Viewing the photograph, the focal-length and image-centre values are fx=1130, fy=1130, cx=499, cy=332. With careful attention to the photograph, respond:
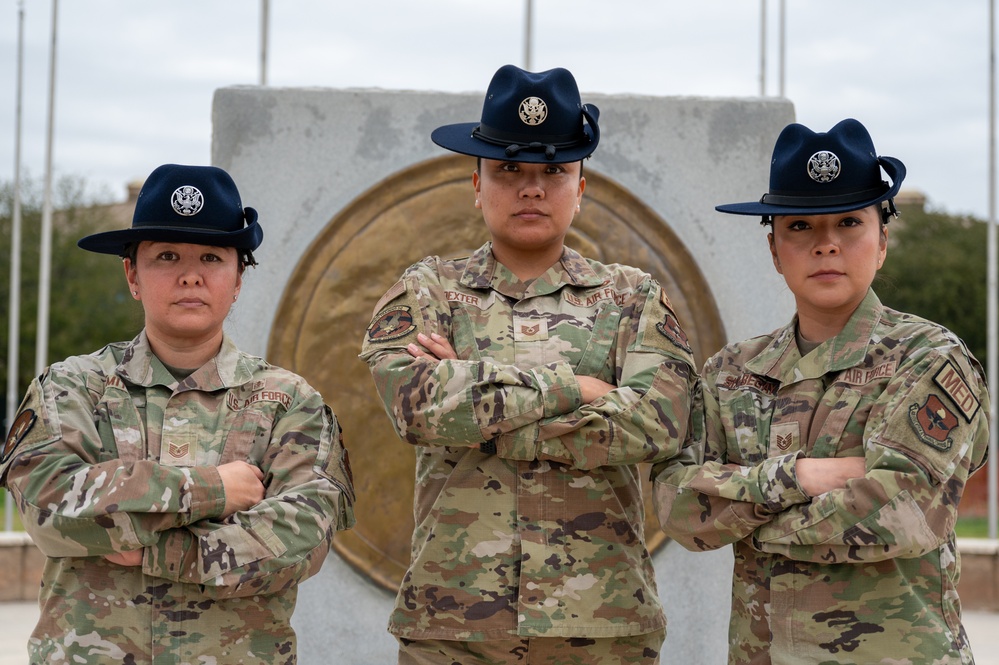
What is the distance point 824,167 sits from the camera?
279cm

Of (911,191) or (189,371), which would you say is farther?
(911,191)

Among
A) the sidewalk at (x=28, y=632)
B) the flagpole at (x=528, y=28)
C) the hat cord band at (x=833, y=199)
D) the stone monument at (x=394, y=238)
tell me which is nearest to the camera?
the hat cord band at (x=833, y=199)

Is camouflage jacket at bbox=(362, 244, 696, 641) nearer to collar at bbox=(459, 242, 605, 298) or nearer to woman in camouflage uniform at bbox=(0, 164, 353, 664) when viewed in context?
collar at bbox=(459, 242, 605, 298)

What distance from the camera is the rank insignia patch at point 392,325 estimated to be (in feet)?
9.80

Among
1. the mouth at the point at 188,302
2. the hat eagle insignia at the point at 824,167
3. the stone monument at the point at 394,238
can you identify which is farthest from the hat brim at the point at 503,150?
the stone monument at the point at 394,238

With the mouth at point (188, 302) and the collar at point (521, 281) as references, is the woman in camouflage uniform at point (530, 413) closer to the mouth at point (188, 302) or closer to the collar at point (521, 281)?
the collar at point (521, 281)

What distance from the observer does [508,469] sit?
2.91 meters

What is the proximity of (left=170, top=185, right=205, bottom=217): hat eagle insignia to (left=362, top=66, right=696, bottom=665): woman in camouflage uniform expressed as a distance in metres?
0.56

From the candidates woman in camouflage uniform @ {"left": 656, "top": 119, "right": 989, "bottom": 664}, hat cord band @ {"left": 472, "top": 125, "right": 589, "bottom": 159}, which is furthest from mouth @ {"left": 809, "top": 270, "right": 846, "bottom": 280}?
hat cord band @ {"left": 472, "top": 125, "right": 589, "bottom": 159}

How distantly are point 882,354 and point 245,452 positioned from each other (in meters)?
1.58

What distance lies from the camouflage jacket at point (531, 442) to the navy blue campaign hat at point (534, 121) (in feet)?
1.19

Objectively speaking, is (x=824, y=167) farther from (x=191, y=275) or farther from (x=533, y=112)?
(x=191, y=275)

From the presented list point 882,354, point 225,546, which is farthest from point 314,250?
point 882,354

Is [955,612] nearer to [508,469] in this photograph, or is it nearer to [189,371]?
[508,469]
